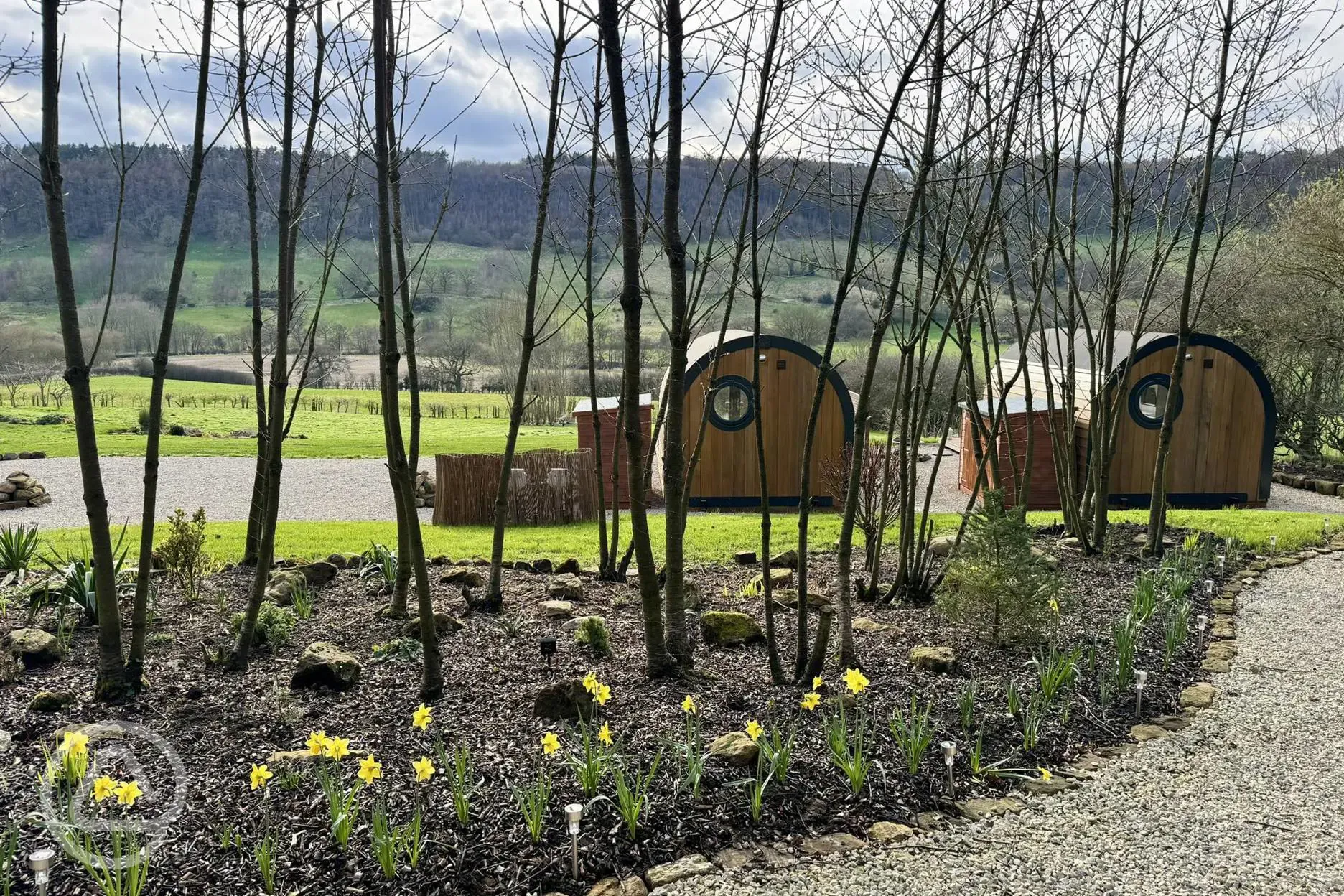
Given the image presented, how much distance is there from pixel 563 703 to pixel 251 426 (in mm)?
26261

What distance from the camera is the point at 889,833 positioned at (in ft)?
10.2

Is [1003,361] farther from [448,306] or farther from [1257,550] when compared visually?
[448,306]

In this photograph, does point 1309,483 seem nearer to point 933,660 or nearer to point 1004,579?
point 1004,579

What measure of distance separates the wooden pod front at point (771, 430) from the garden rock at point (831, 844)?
33.6 ft

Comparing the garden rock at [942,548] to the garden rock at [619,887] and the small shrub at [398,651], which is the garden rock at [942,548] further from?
the garden rock at [619,887]

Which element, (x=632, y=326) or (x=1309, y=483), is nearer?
(x=632, y=326)

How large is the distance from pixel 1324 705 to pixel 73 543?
396 inches

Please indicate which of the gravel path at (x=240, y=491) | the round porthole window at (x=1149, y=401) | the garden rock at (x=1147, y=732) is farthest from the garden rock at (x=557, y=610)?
the round porthole window at (x=1149, y=401)

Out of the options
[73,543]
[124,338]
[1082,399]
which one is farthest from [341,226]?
[124,338]

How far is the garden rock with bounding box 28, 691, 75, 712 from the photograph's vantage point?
364cm

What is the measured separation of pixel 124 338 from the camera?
6450cm

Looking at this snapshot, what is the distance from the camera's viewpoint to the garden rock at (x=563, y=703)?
3.71m

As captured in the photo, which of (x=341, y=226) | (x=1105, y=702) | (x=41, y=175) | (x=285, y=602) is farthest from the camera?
(x=285, y=602)
